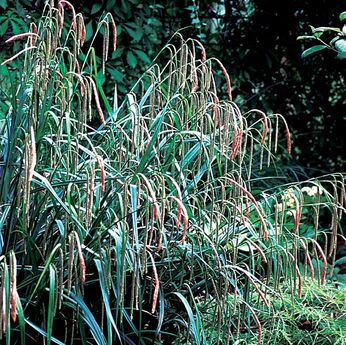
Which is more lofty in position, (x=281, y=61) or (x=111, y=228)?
(x=281, y=61)

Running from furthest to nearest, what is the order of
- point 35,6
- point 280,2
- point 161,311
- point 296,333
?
point 280,2 < point 35,6 < point 296,333 < point 161,311

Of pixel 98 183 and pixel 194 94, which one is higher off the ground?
pixel 194 94

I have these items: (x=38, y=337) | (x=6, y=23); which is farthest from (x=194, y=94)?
(x=6, y=23)

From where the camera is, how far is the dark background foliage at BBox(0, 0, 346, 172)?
14.9ft

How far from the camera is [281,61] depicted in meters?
4.77

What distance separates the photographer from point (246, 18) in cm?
470

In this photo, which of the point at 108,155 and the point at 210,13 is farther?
the point at 210,13

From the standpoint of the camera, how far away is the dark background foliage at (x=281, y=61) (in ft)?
14.9

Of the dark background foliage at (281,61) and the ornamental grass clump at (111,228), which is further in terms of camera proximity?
the dark background foliage at (281,61)

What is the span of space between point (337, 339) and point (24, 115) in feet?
3.86

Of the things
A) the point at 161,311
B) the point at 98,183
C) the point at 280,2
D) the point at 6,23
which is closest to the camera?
the point at 161,311

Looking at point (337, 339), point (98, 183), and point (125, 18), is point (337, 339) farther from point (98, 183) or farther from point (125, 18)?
point (125, 18)

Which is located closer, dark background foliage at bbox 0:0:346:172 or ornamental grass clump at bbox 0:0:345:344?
ornamental grass clump at bbox 0:0:345:344

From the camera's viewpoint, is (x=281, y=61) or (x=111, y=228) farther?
(x=281, y=61)
